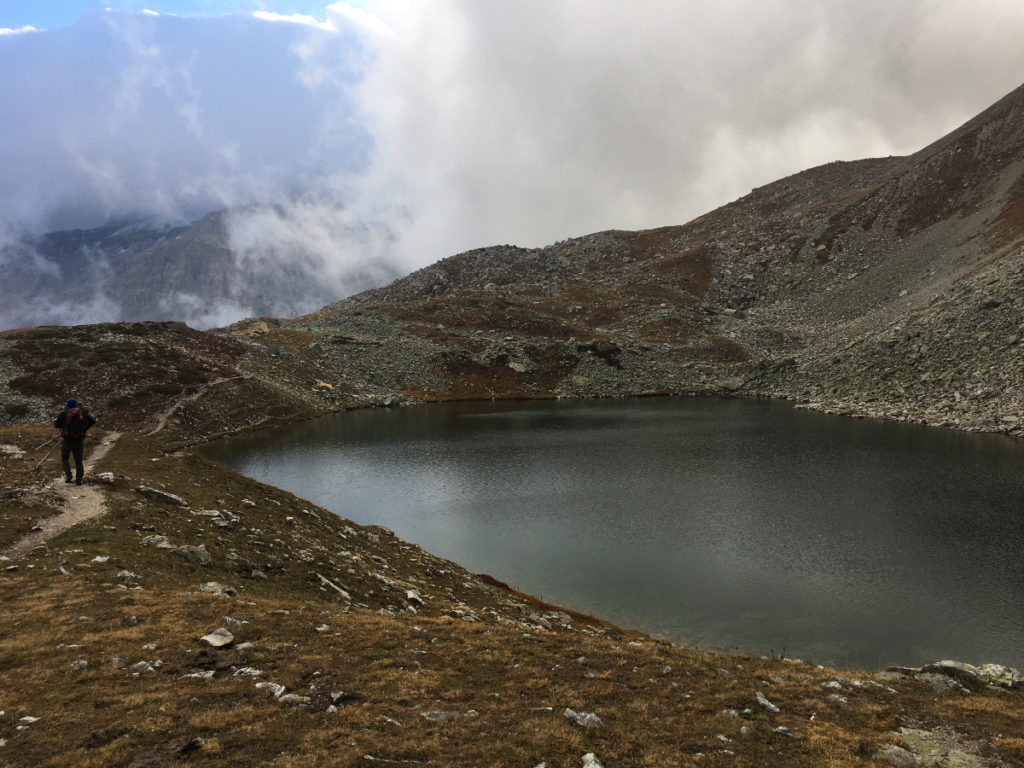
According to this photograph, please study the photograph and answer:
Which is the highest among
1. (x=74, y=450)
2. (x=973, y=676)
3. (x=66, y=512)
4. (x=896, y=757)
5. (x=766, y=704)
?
(x=74, y=450)

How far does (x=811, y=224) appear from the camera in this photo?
542 feet

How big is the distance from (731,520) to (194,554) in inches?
1230

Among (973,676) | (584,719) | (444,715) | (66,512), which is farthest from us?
(66,512)

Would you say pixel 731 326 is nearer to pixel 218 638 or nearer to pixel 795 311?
pixel 795 311

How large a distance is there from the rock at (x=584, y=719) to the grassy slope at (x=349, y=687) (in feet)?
0.47

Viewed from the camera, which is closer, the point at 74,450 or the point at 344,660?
the point at 344,660

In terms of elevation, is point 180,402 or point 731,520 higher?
point 180,402

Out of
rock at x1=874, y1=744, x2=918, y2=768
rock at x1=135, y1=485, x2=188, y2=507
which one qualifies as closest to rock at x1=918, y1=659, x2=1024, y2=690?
rock at x1=874, y1=744, x2=918, y2=768

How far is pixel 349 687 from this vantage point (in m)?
11.8

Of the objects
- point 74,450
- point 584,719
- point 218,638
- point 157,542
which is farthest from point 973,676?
point 74,450

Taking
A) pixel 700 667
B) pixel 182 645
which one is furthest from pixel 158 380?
pixel 700 667

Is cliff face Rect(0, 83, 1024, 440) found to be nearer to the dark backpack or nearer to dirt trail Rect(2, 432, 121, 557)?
the dark backpack

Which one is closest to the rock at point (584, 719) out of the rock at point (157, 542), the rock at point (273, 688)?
the rock at point (273, 688)

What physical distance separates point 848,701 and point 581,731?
7495 mm
